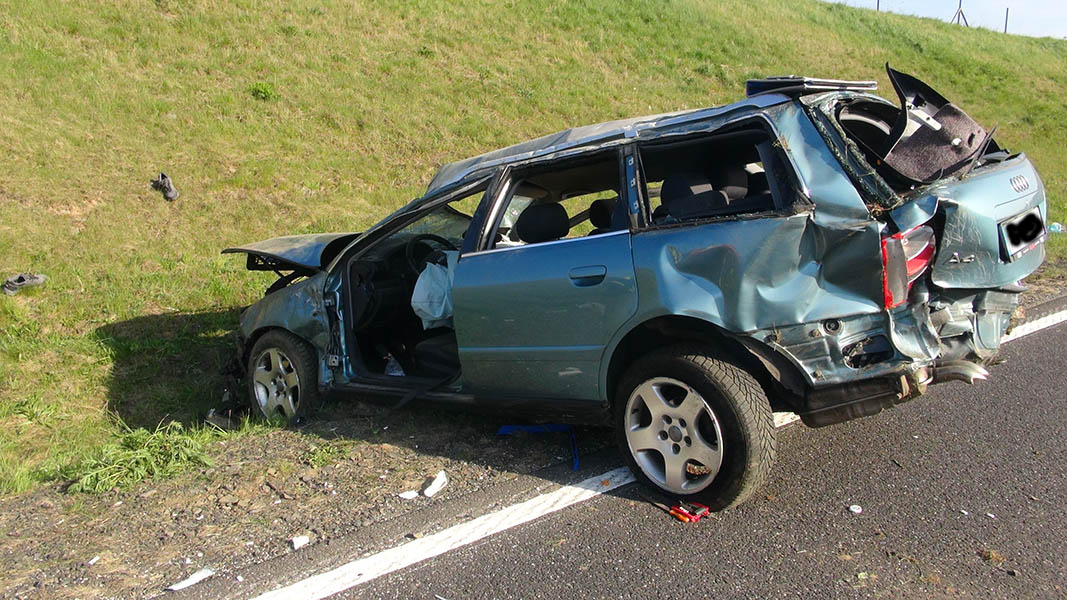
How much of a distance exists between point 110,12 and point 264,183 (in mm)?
5541

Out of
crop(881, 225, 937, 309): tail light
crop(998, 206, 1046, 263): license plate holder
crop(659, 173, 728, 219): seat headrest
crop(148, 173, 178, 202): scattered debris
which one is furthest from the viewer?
crop(148, 173, 178, 202): scattered debris

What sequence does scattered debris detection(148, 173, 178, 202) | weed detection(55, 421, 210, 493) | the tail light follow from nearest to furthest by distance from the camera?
the tail light → weed detection(55, 421, 210, 493) → scattered debris detection(148, 173, 178, 202)

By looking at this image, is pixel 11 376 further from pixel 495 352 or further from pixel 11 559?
pixel 495 352

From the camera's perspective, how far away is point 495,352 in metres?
4.11

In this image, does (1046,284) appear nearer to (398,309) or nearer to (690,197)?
(690,197)

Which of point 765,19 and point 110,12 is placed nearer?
point 110,12

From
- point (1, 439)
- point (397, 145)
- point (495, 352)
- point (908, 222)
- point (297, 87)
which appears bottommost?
point (1, 439)

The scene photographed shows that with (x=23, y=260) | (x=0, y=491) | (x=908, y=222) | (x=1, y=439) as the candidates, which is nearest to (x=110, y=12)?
(x=23, y=260)

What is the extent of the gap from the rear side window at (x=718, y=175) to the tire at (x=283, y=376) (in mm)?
2552

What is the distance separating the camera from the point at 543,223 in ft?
13.8

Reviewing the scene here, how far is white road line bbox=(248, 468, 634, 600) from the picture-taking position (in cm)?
298

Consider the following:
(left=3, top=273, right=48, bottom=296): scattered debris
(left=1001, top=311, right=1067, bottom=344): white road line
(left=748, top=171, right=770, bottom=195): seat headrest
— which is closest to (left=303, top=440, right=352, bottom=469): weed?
(left=748, top=171, right=770, bottom=195): seat headrest

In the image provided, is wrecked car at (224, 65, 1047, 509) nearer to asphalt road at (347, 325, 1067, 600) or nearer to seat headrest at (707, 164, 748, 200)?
seat headrest at (707, 164, 748, 200)

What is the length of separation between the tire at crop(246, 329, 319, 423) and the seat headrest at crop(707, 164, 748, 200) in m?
2.85
